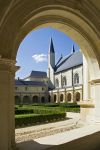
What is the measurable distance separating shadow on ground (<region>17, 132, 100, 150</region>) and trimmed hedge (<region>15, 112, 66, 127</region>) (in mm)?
7943

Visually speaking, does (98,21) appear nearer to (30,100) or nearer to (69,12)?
(69,12)

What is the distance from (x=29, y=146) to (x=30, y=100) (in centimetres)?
5393

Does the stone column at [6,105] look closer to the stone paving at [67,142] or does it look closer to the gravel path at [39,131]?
the stone paving at [67,142]

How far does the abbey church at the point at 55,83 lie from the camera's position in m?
47.9

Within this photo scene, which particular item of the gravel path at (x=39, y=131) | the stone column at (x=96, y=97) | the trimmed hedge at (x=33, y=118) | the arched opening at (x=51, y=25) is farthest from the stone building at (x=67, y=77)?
the arched opening at (x=51, y=25)

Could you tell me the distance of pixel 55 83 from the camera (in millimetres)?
60406

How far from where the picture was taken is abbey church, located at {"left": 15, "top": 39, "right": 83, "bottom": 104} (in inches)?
1886

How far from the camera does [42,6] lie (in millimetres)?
3703

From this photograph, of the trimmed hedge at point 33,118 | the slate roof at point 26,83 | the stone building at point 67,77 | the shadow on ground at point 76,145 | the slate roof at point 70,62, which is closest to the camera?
the shadow on ground at point 76,145

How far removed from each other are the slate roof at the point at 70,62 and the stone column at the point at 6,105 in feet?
142

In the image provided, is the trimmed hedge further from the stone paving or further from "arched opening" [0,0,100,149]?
the stone paving

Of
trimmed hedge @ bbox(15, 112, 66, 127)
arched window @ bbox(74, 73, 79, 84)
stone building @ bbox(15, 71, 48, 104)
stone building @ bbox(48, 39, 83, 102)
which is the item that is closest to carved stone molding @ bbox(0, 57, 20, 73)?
trimmed hedge @ bbox(15, 112, 66, 127)

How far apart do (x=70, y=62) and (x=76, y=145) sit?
48.4 m

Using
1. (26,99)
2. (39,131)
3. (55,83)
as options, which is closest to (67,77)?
(55,83)
